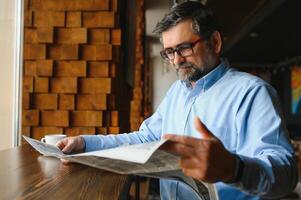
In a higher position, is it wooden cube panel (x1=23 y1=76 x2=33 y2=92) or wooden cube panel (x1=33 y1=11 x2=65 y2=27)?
wooden cube panel (x1=33 y1=11 x2=65 y2=27)

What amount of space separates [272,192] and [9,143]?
80.7 inches

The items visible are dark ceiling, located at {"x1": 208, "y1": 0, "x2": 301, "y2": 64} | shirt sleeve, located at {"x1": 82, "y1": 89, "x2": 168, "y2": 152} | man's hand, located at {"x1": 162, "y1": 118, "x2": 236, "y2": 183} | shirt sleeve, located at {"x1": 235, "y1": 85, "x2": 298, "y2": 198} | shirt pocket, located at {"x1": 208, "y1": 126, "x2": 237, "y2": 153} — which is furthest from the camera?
dark ceiling, located at {"x1": 208, "y1": 0, "x2": 301, "y2": 64}

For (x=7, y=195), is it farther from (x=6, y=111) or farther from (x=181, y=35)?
(x=6, y=111)

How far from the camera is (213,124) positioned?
128cm

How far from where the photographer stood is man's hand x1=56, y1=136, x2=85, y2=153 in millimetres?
1401

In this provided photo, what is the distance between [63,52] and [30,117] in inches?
18.7

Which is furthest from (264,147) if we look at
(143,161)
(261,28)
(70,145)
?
(261,28)

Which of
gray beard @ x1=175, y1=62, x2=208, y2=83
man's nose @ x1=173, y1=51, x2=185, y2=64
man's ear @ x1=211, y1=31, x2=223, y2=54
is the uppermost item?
man's ear @ x1=211, y1=31, x2=223, y2=54

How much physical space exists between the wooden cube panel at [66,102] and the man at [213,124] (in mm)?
907

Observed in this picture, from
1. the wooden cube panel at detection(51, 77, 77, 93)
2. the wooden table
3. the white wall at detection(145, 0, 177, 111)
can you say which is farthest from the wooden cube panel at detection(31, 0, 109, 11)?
the white wall at detection(145, 0, 177, 111)

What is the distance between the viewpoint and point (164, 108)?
1.64 metres

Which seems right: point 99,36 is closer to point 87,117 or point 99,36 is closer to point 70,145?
point 87,117

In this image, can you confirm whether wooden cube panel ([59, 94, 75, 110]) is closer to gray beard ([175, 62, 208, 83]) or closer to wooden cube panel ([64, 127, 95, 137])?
wooden cube panel ([64, 127, 95, 137])

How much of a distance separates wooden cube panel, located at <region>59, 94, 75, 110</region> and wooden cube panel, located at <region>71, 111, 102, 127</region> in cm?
5
